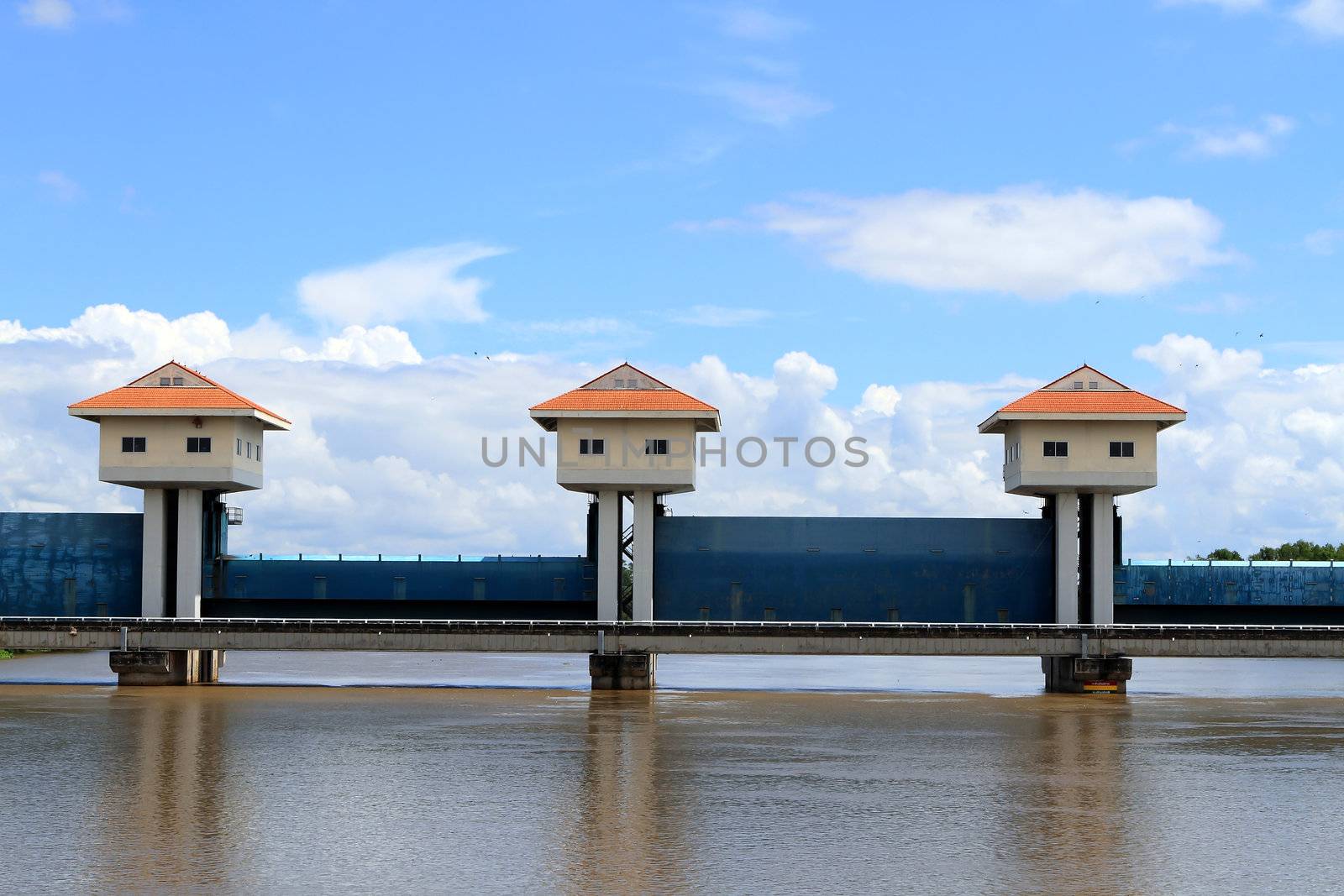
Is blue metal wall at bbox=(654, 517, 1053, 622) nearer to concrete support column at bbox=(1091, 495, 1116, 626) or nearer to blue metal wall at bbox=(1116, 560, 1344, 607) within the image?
concrete support column at bbox=(1091, 495, 1116, 626)

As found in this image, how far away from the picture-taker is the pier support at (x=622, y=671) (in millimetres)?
59156

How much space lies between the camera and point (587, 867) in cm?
2372

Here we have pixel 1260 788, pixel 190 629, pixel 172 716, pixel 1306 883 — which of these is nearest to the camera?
pixel 1306 883

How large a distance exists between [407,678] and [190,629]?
15616mm

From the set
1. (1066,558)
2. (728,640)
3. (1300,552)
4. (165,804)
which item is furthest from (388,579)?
(1300,552)

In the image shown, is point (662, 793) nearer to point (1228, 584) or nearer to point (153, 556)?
point (153, 556)

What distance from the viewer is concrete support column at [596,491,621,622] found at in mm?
61750

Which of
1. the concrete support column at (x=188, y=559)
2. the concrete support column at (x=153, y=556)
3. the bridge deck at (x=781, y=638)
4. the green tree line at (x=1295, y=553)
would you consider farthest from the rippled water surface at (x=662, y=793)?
the green tree line at (x=1295, y=553)

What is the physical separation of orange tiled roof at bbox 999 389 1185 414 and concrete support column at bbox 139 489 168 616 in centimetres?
3553

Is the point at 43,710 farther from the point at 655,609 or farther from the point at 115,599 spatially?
the point at 655,609

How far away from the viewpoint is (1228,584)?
64438 millimetres

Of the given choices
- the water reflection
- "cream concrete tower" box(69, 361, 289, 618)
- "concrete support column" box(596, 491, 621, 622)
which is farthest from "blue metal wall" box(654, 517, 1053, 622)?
the water reflection

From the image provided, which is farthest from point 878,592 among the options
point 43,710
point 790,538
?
point 43,710

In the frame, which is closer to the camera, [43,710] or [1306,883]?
[1306,883]
